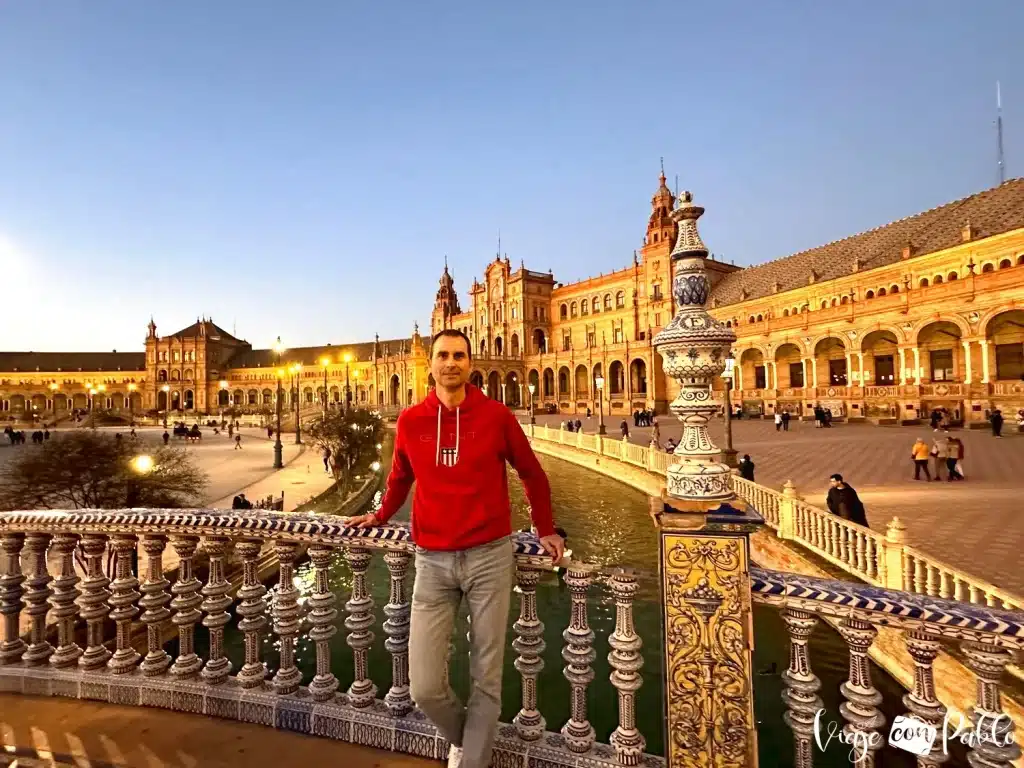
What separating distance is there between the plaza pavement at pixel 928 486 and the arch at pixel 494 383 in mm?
40154

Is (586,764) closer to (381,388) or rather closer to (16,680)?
(16,680)

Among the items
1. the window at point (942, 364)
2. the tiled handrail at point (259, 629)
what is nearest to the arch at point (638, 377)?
the window at point (942, 364)

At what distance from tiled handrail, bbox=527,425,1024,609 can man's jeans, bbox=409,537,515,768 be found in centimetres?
266

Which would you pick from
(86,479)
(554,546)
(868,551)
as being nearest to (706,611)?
(554,546)

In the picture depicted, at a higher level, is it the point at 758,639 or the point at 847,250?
the point at 847,250

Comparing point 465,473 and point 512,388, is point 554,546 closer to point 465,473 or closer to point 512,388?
point 465,473

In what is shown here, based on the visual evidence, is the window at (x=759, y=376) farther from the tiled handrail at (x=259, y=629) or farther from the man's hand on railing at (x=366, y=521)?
the man's hand on railing at (x=366, y=521)

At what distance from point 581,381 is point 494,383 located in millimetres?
11230

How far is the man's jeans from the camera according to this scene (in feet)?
7.38

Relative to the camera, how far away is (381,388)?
80.2 m

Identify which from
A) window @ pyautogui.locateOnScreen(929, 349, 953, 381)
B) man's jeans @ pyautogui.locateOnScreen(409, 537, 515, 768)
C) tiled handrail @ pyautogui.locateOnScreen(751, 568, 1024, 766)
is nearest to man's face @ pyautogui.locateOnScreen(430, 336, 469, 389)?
man's jeans @ pyautogui.locateOnScreen(409, 537, 515, 768)

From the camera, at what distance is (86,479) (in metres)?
10.9

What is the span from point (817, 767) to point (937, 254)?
4050 centimetres

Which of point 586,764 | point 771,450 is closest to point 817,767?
point 586,764
